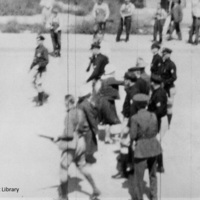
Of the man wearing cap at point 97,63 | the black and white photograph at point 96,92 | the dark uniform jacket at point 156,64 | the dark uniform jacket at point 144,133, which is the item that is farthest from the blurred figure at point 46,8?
the dark uniform jacket at point 144,133

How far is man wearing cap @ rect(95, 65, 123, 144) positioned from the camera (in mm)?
6420

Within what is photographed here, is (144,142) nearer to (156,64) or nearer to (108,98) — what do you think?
(108,98)

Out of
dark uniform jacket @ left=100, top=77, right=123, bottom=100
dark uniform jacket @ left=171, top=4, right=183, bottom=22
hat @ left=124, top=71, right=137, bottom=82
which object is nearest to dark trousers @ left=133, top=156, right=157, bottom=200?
dark uniform jacket @ left=100, top=77, right=123, bottom=100

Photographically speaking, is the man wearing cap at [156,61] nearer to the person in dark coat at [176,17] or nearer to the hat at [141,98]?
the person in dark coat at [176,17]

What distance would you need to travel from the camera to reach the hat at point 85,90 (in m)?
6.34

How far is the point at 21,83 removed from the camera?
21.2 feet

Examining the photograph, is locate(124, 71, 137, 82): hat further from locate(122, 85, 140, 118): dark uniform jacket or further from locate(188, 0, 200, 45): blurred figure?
locate(188, 0, 200, 45): blurred figure

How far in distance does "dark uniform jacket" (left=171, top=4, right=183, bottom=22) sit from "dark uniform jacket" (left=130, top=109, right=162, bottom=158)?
1.34m

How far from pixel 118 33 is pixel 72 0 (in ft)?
2.13

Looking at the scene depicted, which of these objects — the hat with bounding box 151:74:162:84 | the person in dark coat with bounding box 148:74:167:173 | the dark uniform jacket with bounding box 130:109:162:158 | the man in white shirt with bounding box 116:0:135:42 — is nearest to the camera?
the dark uniform jacket with bounding box 130:109:162:158

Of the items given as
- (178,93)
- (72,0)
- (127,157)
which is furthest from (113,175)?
(72,0)

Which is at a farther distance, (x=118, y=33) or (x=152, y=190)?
(x=118, y=33)

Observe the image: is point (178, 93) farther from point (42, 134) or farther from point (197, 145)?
point (42, 134)

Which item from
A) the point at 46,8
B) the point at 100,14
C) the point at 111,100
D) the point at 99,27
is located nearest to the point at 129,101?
the point at 111,100
